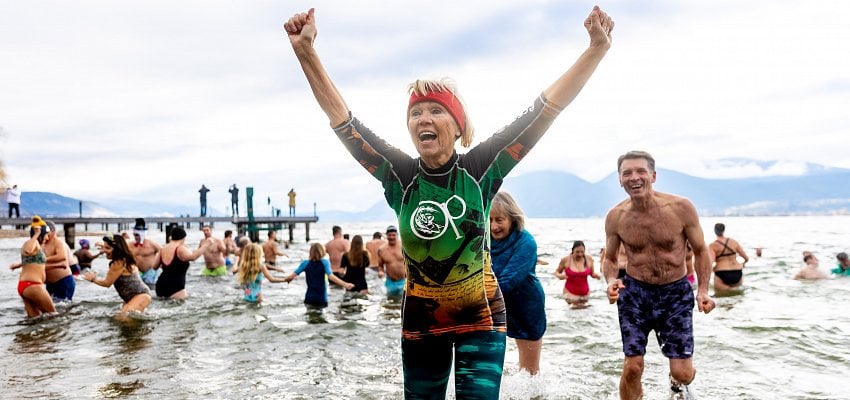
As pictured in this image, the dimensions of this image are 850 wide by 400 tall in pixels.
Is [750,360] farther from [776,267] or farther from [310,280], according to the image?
[776,267]

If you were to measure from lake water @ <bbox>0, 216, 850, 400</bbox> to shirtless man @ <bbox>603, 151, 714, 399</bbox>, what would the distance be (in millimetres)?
1133

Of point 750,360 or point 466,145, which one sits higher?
point 466,145

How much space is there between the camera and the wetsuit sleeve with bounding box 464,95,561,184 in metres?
2.48

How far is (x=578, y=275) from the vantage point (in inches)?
477

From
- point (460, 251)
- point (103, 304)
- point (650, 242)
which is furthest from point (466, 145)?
point (103, 304)

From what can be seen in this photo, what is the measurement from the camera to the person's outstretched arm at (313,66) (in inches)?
98.6

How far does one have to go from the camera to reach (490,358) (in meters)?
2.47

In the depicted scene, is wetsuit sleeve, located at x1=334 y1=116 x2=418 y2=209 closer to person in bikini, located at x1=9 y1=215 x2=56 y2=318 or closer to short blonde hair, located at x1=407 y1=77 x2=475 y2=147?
short blonde hair, located at x1=407 y1=77 x2=475 y2=147

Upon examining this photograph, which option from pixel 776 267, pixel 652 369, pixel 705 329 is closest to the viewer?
pixel 652 369

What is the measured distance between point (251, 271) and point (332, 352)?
474 centimetres

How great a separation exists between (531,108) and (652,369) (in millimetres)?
5302

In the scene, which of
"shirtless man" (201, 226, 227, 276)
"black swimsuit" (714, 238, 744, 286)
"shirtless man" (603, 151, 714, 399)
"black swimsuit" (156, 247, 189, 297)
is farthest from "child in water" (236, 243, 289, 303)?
"black swimsuit" (714, 238, 744, 286)

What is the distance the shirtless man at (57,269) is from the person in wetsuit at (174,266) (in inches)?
69.8

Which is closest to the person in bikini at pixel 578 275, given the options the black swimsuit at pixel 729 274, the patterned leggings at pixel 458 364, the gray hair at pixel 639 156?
the black swimsuit at pixel 729 274
